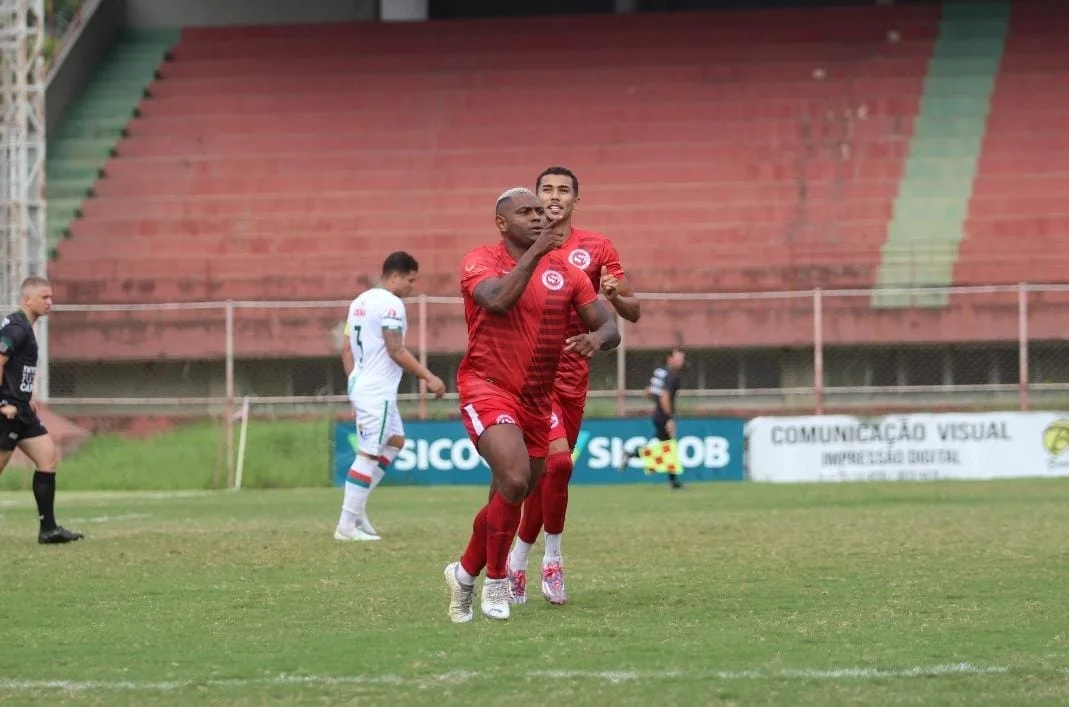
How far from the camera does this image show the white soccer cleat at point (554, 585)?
29.9 feet

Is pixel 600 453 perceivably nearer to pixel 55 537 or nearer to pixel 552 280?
pixel 55 537

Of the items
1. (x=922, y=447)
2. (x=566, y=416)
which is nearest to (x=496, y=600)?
(x=566, y=416)

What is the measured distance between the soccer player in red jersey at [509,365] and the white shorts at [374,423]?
18.5ft

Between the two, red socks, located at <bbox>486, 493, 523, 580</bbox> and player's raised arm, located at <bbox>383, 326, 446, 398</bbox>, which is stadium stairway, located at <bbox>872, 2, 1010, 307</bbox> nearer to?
player's raised arm, located at <bbox>383, 326, 446, 398</bbox>

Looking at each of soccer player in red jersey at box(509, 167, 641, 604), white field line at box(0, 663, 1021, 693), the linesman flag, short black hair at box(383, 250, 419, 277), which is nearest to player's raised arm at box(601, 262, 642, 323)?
soccer player in red jersey at box(509, 167, 641, 604)

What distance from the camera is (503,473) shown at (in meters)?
8.23

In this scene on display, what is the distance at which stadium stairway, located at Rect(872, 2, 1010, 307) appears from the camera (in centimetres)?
2856

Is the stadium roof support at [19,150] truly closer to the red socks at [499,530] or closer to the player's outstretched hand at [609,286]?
the player's outstretched hand at [609,286]

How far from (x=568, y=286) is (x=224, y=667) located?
2579mm

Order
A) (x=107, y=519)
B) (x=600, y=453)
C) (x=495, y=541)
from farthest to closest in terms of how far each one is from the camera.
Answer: (x=600, y=453) → (x=107, y=519) → (x=495, y=541)

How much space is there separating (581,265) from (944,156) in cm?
2353

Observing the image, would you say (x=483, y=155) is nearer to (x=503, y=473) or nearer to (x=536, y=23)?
(x=536, y=23)

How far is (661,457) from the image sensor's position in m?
24.1

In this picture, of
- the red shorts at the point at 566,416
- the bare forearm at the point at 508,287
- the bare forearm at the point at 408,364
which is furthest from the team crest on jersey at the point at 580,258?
the bare forearm at the point at 408,364
